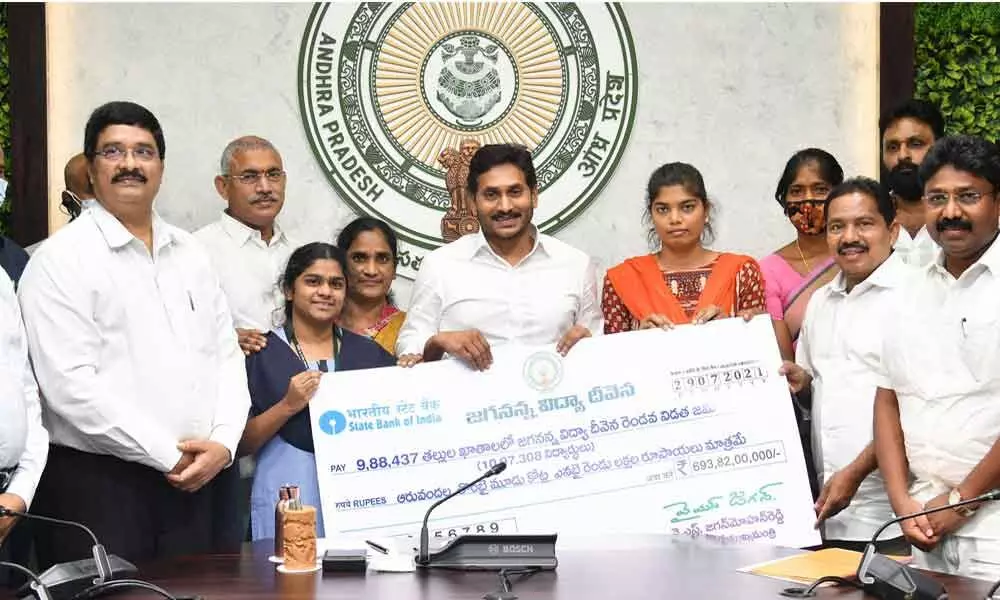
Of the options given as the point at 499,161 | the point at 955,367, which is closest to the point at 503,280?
the point at 499,161

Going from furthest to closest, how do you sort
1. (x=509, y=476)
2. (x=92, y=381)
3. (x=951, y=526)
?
(x=509, y=476) < (x=92, y=381) < (x=951, y=526)

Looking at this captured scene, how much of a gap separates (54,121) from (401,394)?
2234 mm

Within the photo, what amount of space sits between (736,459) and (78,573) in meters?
1.83

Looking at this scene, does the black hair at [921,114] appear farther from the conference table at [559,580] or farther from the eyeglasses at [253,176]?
the eyeglasses at [253,176]

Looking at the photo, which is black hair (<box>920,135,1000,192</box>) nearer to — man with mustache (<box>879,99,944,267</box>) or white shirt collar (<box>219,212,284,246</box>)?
man with mustache (<box>879,99,944,267</box>)

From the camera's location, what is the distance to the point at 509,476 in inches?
132

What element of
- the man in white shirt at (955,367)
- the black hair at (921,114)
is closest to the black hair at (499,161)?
the man in white shirt at (955,367)

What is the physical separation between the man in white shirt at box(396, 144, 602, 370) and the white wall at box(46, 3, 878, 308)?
1189mm

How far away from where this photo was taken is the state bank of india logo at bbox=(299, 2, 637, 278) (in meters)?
→ 4.84

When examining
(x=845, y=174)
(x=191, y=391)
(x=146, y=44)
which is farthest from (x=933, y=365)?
(x=146, y=44)

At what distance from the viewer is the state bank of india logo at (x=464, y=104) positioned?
15.9 feet

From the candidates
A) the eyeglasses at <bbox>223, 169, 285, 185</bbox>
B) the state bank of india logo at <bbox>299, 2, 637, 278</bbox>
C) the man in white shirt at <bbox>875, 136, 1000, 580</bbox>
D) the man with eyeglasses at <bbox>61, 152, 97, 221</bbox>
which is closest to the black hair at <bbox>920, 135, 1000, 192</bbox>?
the man in white shirt at <bbox>875, 136, 1000, 580</bbox>

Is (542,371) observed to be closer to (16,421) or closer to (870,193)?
(870,193)

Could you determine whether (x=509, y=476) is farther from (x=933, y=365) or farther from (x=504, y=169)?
(x=933, y=365)
